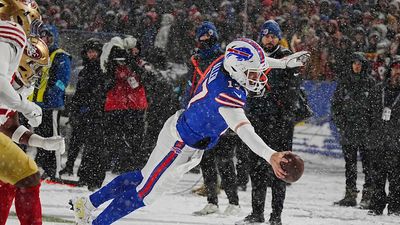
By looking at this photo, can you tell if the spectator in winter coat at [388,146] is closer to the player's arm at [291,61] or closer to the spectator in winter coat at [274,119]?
the spectator in winter coat at [274,119]

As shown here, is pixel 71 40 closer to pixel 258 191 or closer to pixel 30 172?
pixel 258 191

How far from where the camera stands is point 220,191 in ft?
36.0

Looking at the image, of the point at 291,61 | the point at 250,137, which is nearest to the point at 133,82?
the point at 291,61

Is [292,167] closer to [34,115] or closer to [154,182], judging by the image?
[154,182]

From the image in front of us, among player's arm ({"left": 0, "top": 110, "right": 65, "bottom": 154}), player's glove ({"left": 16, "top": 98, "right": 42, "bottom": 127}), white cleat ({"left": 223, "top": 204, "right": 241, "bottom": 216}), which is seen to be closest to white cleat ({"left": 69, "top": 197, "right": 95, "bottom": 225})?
player's arm ({"left": 0, "top": 110, "right": 65, "bottom": 154})

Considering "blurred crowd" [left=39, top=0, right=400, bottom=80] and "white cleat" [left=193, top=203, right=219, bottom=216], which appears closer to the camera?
"white cleat" [left=193, top=203, right=219, bottom=216]

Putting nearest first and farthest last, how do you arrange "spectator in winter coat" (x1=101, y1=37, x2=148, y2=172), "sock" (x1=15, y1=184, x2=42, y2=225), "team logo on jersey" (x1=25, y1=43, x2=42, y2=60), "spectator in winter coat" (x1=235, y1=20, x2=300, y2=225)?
"sock" (x1=15, y1=184, x2=42, y2=225), "team logo on jersey" (x1=25, y1=43, x2=42, y2=60), "spectator in winter coat" (x1=235, y1=20, x2=300, y2=225), "spectator in winter coat" (x1=101, y1=37, x2=148, y2=172)

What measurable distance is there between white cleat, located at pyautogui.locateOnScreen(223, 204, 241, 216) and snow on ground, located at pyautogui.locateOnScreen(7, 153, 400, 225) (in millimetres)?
72

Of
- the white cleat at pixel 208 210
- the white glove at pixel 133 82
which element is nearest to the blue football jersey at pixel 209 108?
the white cleat at pixel 208 210

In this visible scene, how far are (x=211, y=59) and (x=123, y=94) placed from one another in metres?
1.97

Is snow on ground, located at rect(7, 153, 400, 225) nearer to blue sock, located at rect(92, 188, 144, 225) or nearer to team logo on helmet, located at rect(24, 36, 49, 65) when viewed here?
blue sock, located at rect(92, 188, 144, 225)

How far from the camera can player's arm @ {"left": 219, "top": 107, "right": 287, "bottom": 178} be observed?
17.6 feet

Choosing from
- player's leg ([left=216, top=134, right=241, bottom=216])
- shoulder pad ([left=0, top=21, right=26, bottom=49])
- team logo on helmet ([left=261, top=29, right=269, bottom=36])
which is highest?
shoulder pad ([left=0, top=21, right=26, bottom=49])

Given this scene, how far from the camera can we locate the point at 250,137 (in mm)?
5695
